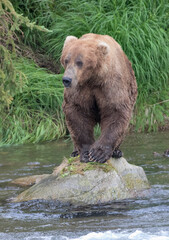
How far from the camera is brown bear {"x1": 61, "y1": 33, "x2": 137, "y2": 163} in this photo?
527 centimetres

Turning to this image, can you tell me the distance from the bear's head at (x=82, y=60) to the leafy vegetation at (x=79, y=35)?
10.6ft

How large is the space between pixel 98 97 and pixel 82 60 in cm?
59

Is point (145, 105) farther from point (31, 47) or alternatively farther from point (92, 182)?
point (92, 182)

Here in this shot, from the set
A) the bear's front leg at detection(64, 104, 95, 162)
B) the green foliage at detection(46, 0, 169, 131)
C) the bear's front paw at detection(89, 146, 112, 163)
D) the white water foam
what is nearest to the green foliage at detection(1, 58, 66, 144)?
the green foliage at detection(46, 0, 169, 131)

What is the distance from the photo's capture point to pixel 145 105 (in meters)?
9.89

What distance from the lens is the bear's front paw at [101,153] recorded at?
5.63 m

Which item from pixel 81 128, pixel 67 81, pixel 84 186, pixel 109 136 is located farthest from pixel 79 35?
pixel 67 81

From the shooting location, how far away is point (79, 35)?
1023 cm

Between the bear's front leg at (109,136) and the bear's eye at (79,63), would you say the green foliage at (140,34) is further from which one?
the bear's eye at (79,63)

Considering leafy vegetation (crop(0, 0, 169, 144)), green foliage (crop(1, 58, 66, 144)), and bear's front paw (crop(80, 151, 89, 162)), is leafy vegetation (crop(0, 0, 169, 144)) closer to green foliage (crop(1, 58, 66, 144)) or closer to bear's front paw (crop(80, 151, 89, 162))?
green foliage (crop(1, 58, 66, 144))

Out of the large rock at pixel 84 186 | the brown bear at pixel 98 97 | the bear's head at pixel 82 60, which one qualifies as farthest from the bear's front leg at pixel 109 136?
the bear's head at pixel 82 60

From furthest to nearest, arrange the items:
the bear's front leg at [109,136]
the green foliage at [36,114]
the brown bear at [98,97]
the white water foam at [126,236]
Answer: the green foliage at [36,114], the bear's front leg at [109,136], the brown bear at [98,97], the white water foam at [126,236]

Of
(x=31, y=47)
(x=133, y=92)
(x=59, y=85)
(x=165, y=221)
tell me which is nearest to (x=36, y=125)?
(x=59, y=85)

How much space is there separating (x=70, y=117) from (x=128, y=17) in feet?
16.7
